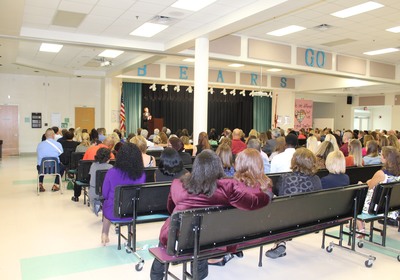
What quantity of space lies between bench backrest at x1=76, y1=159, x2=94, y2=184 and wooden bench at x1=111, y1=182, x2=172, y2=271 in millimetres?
2376

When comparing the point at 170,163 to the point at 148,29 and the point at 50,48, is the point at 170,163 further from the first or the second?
the point at 50,48

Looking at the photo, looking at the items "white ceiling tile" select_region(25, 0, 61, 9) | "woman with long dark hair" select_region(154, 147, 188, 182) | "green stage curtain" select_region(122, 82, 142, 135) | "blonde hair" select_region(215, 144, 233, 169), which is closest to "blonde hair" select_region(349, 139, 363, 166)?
"blonde hair" select_region(215, 144, 233, 169)

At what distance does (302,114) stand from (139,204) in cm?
1725

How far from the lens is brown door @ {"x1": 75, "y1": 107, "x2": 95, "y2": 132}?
1598 cm

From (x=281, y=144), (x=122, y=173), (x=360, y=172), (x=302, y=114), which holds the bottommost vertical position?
(x=360, y=172)

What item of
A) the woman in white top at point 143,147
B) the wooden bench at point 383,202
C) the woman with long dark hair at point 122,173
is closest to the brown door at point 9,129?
the woman in white top at point 143,147

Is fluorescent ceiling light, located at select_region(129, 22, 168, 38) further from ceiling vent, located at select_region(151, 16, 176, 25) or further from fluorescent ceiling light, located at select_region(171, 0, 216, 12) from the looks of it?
fluorescent ceiling light, located at select_region(171, 0, 216, 12)

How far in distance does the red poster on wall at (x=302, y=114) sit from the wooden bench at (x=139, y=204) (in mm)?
16538

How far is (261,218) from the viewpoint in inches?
121

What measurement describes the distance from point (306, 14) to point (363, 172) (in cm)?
365

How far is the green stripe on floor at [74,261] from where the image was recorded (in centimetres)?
350

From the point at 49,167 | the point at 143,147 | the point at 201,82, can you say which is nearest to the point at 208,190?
the point at 143,147

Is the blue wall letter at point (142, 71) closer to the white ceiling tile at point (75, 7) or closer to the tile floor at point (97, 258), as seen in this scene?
the white ceiling tile at point (75, 7)

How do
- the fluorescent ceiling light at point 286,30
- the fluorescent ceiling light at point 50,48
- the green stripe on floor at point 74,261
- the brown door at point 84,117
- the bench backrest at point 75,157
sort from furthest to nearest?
1. the brown door at point 84,117
2. the fluorescent ceiling light at point 50,48
3. the fluorescent ceiling light at point 286,30
4. the bench backrest at point 75,157
5. the green stripe on floor at point 74,261
